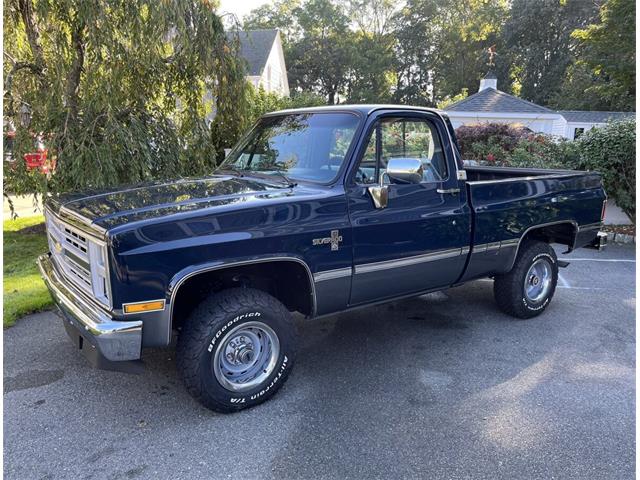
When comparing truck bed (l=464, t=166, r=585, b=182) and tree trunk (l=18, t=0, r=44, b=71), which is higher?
tree trunk (l=18, t=0, r=44, b=71)

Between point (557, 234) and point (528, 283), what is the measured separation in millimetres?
711

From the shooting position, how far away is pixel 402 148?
4355 mm

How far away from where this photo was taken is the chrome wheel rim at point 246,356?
11.2 ft

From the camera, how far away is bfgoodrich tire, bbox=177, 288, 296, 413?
3.28 m

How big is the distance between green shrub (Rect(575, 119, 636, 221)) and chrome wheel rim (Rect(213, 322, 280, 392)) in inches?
339

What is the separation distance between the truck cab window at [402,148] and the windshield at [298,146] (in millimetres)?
202

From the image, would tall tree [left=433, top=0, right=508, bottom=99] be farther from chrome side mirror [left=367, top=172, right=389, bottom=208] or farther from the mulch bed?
chrome side mirror [left=367, top=172, right=389, bottom=208]

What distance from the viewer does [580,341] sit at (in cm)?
480

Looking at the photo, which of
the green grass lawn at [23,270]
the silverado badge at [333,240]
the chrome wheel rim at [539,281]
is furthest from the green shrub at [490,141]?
the green grass lawn at [23,270]

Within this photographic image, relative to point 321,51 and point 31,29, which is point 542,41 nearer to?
point 321,51

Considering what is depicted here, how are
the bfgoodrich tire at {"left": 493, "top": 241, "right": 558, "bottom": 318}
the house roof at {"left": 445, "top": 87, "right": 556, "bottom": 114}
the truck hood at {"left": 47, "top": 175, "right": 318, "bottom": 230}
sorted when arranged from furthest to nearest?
the house roof at {"left": 445, "top": 87, "right": 556, "bottom": 114} < the bfgoodrich tire at {"left": 493, "top": 241, "right": 558, "bottom": 318} < the truck hood at {"left": 47, "top": 175, "right": 318, "bottom": 230}

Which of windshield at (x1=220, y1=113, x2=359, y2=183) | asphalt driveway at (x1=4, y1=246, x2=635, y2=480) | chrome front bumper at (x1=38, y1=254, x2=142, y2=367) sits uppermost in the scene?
windshield at (x1=220, y1=113, x2=359, y2=183)

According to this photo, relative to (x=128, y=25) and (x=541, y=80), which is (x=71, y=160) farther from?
(x=541, y=80)

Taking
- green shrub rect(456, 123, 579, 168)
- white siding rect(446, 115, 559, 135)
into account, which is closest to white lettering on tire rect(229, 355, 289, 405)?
green shrub rect(456, 123, 579, 168)
